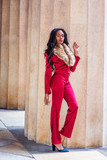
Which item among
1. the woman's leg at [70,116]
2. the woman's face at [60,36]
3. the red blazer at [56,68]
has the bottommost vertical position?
the woman's leg at [70,116]

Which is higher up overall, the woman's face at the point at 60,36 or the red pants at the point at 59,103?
the woman's face at the point at 60,36

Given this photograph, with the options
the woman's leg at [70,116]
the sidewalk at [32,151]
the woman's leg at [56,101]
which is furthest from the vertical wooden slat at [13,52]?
the woman's leg at [70,116]

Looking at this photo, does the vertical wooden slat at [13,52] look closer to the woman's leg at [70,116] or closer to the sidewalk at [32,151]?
the sidewalk at [32,151]

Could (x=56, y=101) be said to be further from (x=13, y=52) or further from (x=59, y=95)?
(x=13, y=52)

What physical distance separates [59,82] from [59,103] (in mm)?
391

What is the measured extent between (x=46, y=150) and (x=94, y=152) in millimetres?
916

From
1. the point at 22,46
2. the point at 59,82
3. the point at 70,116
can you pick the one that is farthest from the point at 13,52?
the point at 70,116

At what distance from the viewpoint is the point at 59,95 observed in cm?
546

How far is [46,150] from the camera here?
5.75 m

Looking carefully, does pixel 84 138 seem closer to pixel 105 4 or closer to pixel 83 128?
pixel 83 128

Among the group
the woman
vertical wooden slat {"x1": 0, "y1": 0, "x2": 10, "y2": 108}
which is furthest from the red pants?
vertical wooden slat {"x1": 0, "y1": 0, "x2": 10, "y2": 108}

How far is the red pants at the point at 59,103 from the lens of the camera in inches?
214

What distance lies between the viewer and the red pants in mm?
5434

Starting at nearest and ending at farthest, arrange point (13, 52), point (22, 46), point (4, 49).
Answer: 1. point (22, 46)
2. point (13, 52)
3. point (4, 49)
